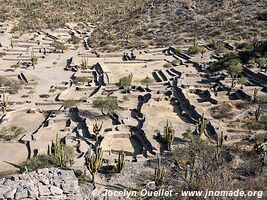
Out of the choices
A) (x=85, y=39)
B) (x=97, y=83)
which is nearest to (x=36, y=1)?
(x=85, y=39)

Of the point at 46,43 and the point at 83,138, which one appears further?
→ the point at 46,43

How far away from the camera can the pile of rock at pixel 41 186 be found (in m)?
14.0

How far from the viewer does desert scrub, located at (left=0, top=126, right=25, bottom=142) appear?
73.7 ft

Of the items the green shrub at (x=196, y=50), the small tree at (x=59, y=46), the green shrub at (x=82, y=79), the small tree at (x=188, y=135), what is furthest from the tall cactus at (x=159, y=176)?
the small tree at (x=59, y=46)

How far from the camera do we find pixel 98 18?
6062 cm

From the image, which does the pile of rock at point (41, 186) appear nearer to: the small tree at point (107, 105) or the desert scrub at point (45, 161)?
the desert scrub at point (45, 161)

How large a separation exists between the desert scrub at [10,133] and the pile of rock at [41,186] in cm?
795

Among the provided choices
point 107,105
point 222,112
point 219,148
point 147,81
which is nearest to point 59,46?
point 147,81

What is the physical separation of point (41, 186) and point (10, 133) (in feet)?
30.8

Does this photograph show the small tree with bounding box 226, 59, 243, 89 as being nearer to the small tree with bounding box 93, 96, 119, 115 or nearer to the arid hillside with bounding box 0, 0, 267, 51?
the small tree with bounding box 93, 96, 119, 115

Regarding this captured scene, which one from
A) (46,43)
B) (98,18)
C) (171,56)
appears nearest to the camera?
(171,56)

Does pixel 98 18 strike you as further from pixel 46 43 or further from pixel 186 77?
pixel 186 77

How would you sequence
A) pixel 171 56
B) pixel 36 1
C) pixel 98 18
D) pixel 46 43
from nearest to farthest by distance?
pixel 171 56 → pixel 46 43 → pixel 98 18 → pixel 36 1

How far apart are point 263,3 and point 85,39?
2196 cm
